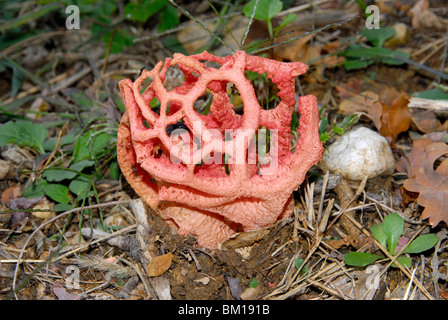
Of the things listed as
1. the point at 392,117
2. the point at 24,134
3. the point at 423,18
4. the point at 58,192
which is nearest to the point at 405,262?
the point at 392,117

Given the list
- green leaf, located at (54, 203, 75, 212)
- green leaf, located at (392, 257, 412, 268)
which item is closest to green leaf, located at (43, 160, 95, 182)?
green leaf, located at (54, 203, 75, 212)

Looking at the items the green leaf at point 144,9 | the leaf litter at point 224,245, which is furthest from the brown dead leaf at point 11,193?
the green leaf at point 144,9

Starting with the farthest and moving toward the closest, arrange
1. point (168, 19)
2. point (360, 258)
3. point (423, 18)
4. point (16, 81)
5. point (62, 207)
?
point (423, 18) → point (16, 81) → point (168, 19) → point (62, 207) → point (360, 258)

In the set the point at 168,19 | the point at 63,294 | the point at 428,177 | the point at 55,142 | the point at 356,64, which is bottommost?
the point at 63,294

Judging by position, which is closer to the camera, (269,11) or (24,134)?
(269,11)

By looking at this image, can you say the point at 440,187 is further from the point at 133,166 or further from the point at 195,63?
the point at 133,166

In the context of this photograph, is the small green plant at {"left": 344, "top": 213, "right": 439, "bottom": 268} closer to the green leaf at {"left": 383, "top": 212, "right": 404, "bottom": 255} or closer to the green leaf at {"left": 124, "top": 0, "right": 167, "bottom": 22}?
the green leaf at {"left": 383, "top": 212, "right": 404, "bottom": 255}

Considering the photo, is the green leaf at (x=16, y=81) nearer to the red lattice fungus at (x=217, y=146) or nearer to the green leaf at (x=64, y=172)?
the green leaf at (x=64, y=172)

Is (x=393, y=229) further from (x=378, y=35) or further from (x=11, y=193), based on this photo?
(x=11, y=193)
